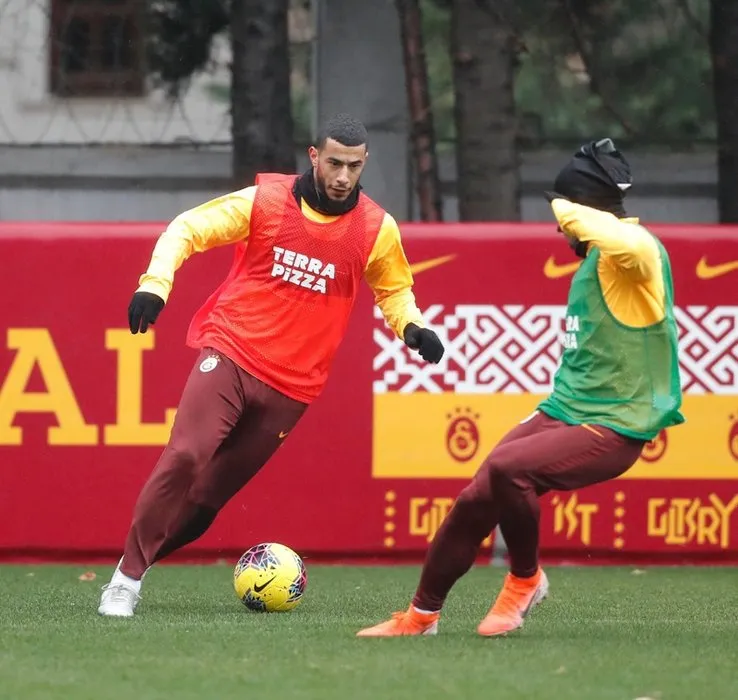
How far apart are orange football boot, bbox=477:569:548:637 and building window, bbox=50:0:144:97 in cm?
827

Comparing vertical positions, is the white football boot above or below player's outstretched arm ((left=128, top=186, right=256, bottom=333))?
below

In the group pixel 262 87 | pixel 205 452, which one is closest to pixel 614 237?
pixel 205 452

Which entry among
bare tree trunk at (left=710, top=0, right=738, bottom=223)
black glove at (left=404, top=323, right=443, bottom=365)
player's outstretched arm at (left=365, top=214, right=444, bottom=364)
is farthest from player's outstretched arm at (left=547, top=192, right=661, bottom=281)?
bare tree trunk at (left=710, top=0, right=738, bottom=223)

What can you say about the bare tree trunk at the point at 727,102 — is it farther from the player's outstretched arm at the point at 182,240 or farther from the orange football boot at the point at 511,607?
the orange football boot at the point at 511,607

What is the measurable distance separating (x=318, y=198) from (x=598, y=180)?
139 centimetres

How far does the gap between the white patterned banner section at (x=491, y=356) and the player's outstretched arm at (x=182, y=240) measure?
263cm

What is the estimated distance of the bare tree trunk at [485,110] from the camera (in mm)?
12859

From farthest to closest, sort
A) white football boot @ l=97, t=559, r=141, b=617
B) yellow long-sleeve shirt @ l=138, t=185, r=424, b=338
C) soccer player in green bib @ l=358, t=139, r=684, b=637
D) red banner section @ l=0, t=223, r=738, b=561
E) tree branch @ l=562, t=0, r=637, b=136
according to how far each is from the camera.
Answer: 1. tree branch @ l=562, t=0, r=637, b=136
2. red banner section @ l=0, t=223, r=738, b=561
3. white football boot @ l=97, t=559, r=141, b=617
4. yellow long-sleeve shirt @ l=138, t=185, r=424, b=338
5. soccer player in green bib @ l=358, t=139, r=684, b=637

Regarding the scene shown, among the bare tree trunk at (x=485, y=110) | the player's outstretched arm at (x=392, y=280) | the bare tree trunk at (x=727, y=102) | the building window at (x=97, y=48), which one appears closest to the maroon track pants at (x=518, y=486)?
the player's outstretched arm at (x=392, y=280)

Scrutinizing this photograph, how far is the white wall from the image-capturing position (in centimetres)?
1484

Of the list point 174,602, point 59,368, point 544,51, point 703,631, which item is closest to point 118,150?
point 544,51

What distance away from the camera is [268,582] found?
812 cm

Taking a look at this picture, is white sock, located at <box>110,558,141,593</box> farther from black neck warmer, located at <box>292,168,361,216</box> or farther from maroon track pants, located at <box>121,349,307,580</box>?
black neck warmer, located at <box>292,168,361,216</box>

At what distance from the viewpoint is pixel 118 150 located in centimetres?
1534
